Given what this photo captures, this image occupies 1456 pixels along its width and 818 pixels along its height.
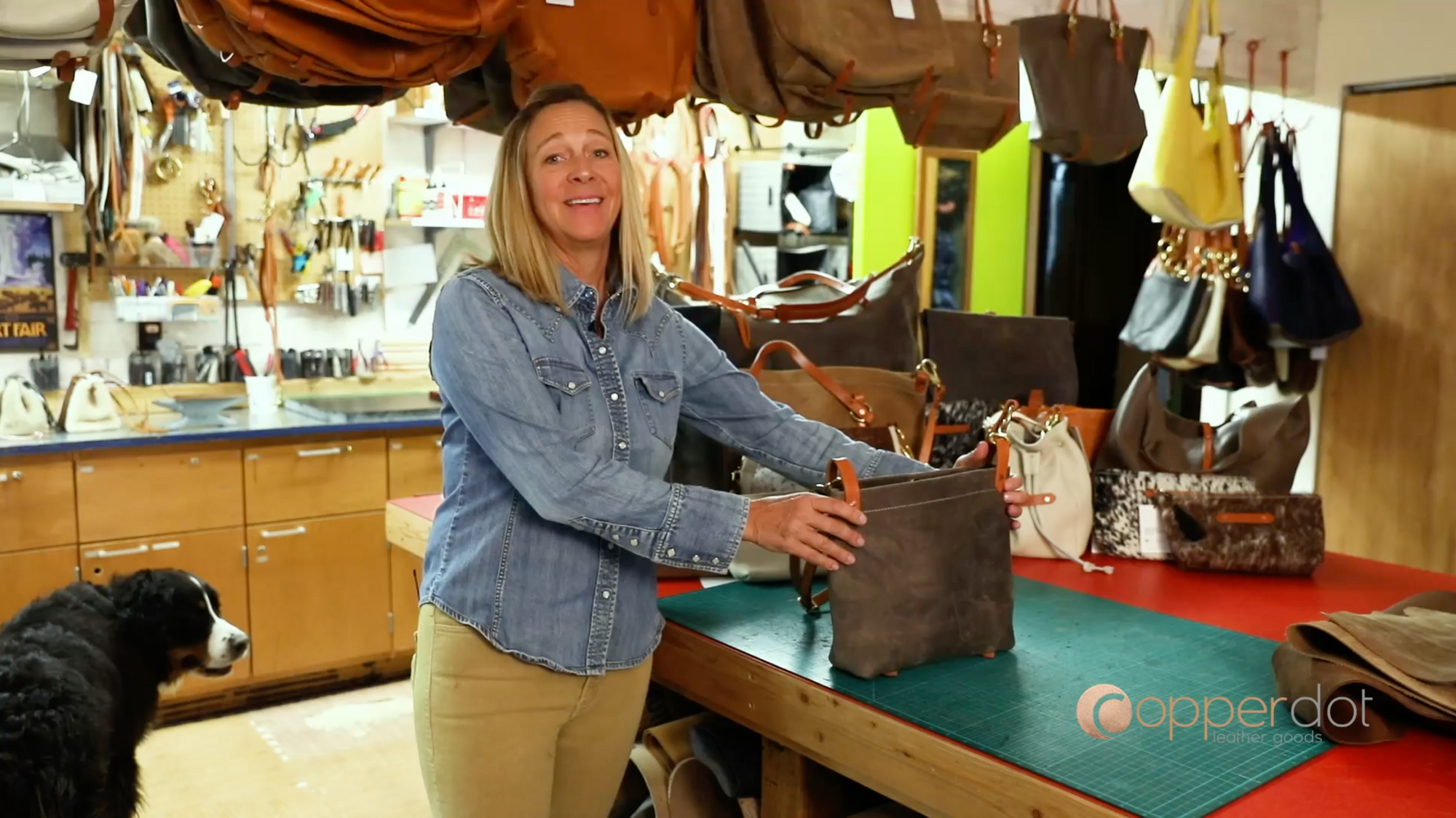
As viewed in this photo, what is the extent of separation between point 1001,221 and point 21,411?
3.66 metres

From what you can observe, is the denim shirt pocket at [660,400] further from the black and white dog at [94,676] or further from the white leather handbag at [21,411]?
the white leather handbag at [21,411]

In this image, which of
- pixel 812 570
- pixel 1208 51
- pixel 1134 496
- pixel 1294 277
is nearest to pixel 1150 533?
pixel 1134 496

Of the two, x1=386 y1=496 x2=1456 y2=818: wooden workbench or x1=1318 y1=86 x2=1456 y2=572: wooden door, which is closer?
x1=386 y1=496 x2=1456 y2=818: wooden workbench

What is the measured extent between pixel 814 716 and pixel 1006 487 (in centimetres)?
45

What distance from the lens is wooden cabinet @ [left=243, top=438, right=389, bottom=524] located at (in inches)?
147

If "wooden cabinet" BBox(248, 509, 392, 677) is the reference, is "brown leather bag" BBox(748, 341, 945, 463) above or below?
above

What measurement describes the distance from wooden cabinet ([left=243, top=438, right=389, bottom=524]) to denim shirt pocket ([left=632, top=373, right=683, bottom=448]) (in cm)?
244

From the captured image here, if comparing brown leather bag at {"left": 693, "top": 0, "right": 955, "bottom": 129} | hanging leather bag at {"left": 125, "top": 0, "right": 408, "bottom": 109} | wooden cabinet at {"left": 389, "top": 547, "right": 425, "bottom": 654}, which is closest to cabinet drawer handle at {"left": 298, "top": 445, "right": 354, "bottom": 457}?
wooden cabinet at {"left": 389, "top": 547, "right": 425, "bottom": 654}

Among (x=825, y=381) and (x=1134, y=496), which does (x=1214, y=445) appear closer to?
(x=1134, y=496)

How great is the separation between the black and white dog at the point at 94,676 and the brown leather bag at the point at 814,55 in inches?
65.0

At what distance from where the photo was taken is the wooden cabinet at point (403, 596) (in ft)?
13.2

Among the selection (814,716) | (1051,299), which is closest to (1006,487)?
(814,716)

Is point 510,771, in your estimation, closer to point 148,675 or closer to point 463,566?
point 463,566

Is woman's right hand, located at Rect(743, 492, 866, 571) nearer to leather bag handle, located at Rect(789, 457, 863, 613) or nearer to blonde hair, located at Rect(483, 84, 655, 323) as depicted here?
leather bag handle, located at Rect(789, 457, 863, 613)
